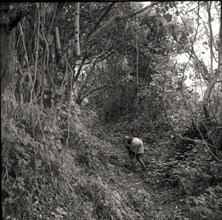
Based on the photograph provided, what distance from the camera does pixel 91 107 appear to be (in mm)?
17719

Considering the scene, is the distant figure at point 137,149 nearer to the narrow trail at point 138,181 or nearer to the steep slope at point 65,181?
the narrow trail at point 138,181

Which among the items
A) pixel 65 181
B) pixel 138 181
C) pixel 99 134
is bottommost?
pixel 138 181

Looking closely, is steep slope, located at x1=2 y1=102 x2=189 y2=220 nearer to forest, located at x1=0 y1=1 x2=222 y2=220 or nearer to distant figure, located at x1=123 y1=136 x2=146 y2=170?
forest, located at x1=0 y1=1 x2=222 y2=220

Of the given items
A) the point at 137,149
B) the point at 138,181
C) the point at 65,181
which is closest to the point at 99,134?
the point at 137,149

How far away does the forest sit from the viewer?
4316 millimetres

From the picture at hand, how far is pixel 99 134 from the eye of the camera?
44.0 ft

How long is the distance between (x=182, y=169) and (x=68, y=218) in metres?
4.64

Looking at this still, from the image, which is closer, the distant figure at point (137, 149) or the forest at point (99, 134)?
the forest at point (99, 134)

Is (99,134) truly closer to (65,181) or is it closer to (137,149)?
(137,149)

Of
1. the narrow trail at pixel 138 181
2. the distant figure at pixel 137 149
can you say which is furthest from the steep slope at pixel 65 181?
the distant figure at pixel 137 149

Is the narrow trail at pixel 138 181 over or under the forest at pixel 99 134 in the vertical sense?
under

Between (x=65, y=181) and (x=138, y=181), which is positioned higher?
(x=65, y=181)

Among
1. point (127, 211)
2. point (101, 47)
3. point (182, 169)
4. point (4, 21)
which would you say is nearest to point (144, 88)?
point (101, 47)

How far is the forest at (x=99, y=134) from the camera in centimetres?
432
